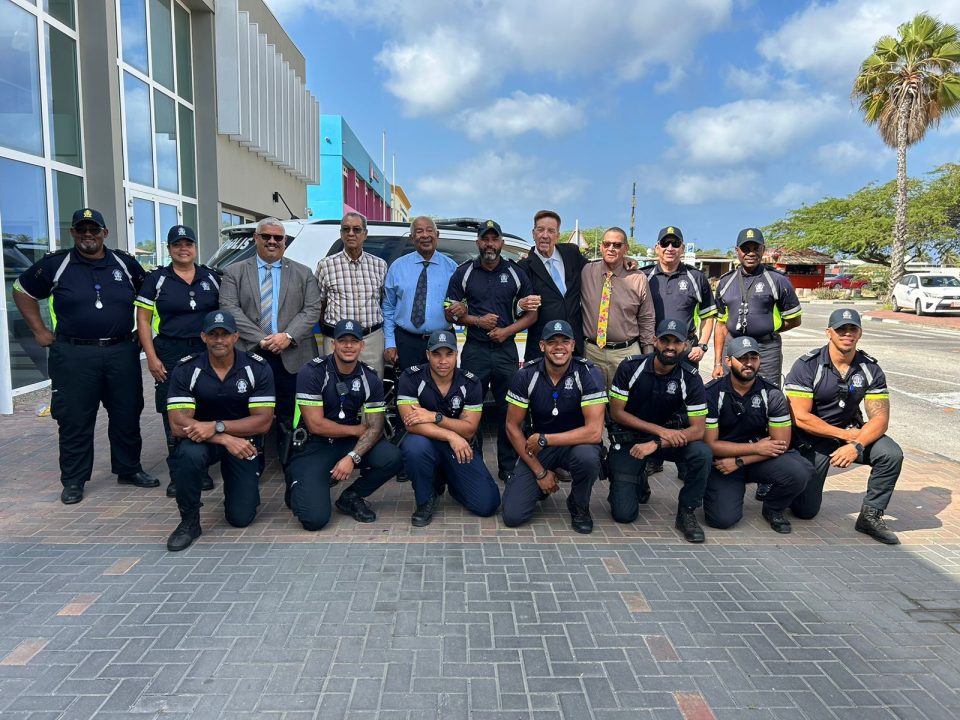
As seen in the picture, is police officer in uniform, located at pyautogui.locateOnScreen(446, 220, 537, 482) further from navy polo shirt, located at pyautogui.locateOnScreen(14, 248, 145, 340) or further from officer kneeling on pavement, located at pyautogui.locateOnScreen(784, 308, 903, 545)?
navy polo shirt, located at pyautogui.locateOnScreen(14, 248, 145, 340)

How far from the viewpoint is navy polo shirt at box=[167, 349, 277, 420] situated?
4172mm

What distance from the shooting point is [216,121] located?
13.5 m

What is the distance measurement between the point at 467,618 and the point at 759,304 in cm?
359

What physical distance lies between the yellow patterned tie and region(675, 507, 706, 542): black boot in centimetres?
148

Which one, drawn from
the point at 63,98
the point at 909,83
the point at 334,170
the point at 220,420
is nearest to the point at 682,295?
the point at 220,420

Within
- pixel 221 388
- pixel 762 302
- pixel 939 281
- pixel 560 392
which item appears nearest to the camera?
pixel 221 388

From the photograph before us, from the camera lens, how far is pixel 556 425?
14.8ft

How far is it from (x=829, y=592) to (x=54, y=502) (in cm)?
516

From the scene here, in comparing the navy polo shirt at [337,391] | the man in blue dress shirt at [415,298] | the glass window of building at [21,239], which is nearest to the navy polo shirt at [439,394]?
the navy polo shirt at [337,391]

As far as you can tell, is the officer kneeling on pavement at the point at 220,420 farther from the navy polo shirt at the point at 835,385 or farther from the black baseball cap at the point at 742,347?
the navy polo shirt at the point at 835,385

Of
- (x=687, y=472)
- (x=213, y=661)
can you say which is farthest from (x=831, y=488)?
(x=213, y=661)

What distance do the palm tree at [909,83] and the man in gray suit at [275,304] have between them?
94.5ft

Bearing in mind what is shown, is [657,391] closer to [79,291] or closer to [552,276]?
[552,276]

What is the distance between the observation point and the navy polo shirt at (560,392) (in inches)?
174
